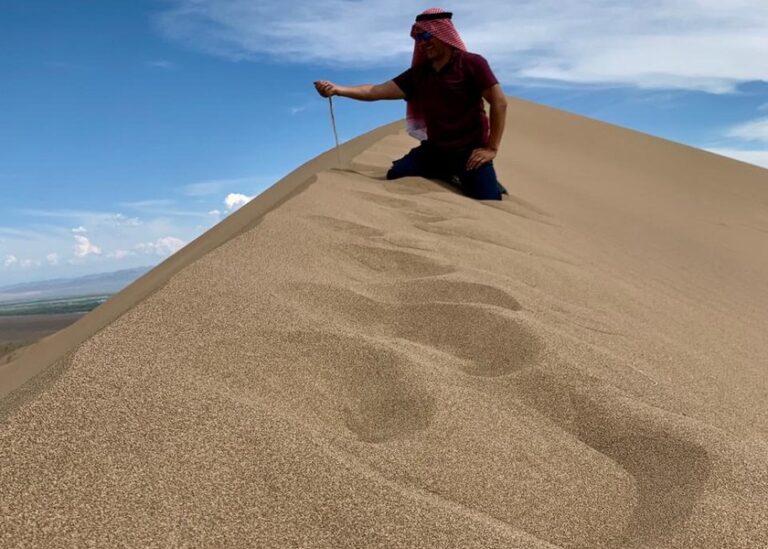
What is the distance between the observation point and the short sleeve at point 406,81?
11.7 ft

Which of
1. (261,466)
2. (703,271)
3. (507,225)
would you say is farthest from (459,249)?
(703,271)

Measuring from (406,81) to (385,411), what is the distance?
2.71m

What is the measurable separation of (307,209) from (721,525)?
1.82 meters

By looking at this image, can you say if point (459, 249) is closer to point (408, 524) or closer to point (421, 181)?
point (421, 181)

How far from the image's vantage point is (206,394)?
1.15m

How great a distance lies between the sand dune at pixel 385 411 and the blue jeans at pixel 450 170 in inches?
47.6

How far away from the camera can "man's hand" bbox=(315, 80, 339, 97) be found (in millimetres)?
3549

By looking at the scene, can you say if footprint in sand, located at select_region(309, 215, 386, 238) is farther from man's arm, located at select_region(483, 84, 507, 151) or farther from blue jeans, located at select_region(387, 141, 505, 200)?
man's arm, located at select_region(483, 84, 507, 151)

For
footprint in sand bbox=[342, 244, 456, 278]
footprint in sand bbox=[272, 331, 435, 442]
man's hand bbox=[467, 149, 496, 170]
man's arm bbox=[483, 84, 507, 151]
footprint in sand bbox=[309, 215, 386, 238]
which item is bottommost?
footprint in sand bbox=[272, 331, 435, 442]

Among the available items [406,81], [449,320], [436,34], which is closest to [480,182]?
[406,81]

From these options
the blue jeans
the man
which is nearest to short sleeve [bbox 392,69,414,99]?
the man

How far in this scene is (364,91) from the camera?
143 inches

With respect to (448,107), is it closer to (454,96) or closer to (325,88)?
(454,96)

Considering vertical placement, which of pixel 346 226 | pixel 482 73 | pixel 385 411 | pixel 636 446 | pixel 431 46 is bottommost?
pixel 636 446
